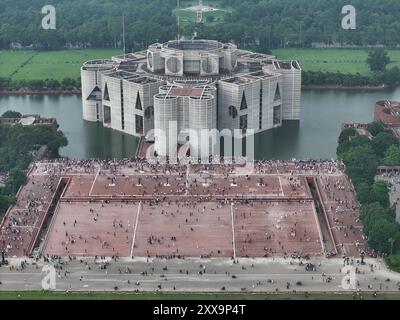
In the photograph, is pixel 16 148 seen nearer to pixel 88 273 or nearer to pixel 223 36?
pixel 88 273

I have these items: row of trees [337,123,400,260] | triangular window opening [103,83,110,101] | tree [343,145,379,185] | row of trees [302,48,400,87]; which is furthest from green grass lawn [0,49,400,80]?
tree [343,145,379,185]

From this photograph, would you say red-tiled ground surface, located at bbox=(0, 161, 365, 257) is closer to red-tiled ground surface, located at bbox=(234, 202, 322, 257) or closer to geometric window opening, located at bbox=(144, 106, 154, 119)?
red-tiled ground surface, located at bbox=(234, 202, 322, 257)

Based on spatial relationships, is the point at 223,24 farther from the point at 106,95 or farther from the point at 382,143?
the point at 382,143

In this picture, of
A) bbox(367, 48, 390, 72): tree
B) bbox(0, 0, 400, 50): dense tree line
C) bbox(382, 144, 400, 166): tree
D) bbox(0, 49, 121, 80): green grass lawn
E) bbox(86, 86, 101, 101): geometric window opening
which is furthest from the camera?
bbox(0, 0, 400, 50): dense tree line

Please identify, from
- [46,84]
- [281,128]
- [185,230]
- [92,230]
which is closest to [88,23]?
[46,84]

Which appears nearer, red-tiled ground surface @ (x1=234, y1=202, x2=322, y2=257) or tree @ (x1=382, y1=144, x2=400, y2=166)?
red-tiled ground surface @ (x1=234, y1=202, x2=322, y2=257)

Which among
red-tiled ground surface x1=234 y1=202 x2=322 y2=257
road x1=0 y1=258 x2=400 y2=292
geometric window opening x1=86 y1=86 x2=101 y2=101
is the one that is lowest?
road x1=0 y1=258 x2=400 y2=292

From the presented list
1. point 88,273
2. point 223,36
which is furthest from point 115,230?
point 223,36
